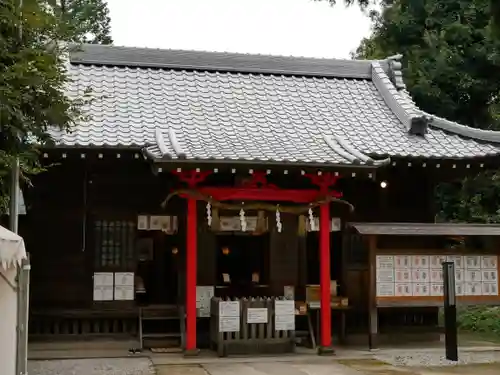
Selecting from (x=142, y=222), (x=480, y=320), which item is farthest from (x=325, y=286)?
(x=480, y=320)

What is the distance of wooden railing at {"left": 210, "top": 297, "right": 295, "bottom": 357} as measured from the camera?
11.4 m

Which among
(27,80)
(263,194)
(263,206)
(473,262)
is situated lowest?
(473,262)

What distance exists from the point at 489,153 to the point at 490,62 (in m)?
8.97

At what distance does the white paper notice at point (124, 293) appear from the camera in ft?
40.9

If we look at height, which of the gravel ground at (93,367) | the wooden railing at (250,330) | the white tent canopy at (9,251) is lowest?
the gravel ground at (93,367)

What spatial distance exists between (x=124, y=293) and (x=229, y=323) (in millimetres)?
2350

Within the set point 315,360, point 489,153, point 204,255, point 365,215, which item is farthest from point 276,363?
point 489,153

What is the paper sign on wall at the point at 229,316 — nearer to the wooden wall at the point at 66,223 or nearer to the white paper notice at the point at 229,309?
the white paper notice at the point at 229,309

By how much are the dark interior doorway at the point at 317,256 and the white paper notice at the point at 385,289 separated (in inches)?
68.4

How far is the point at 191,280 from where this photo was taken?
1130cm

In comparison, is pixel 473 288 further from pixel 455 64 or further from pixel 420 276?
pixel 455 64

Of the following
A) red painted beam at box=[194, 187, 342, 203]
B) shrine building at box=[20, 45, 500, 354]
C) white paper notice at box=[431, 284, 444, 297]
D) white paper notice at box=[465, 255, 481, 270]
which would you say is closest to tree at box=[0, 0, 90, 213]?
shrine building at box=[20, 45, 500, 354]

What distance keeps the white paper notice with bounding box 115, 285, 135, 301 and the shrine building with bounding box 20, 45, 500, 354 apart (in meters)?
0.03

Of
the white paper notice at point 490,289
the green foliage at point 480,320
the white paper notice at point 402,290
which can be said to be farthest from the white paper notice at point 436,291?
the green foliage at point 480,320
